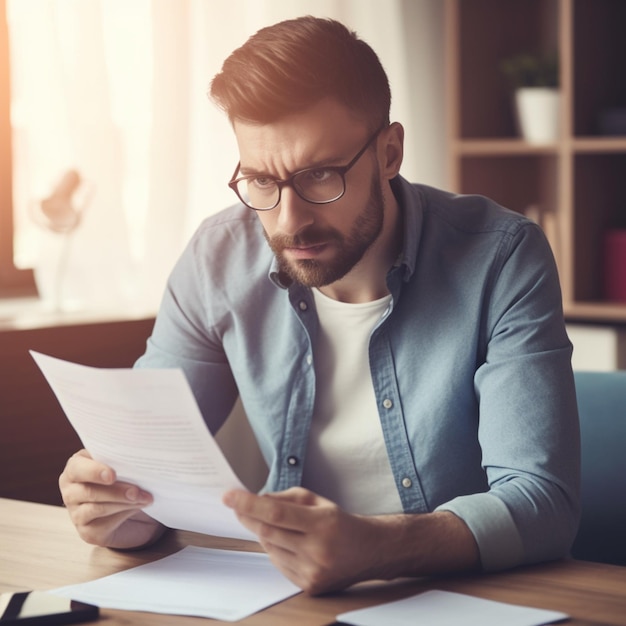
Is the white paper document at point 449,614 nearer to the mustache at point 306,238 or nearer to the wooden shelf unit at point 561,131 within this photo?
the mustache at point 306,238

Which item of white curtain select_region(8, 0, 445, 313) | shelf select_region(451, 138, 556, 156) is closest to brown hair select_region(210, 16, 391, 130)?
white curtain select_region(8, 0, 445, 313)

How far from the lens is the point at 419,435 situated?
158 centimetres

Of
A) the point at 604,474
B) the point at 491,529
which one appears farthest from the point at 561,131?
the point at 491,529

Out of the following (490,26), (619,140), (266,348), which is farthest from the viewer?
(490,26)

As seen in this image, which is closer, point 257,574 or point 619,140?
point 257,574

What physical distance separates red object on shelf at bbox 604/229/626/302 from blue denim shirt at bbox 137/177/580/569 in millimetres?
1693

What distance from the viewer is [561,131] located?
3.29 metres

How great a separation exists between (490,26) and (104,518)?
2579 mm

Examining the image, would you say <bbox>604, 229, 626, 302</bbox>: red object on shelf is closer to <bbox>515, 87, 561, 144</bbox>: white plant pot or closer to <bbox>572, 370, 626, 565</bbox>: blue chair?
<bbox>515, 87, 561, 144</bbox>: white plant pot

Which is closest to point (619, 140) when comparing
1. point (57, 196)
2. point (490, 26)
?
point (490, 26)

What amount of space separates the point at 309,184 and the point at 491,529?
0.57 metres

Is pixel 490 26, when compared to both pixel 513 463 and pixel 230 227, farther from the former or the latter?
pixel 513 463

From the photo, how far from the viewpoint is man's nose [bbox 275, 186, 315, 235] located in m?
1.53

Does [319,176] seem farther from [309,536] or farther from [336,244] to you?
[309,536]
